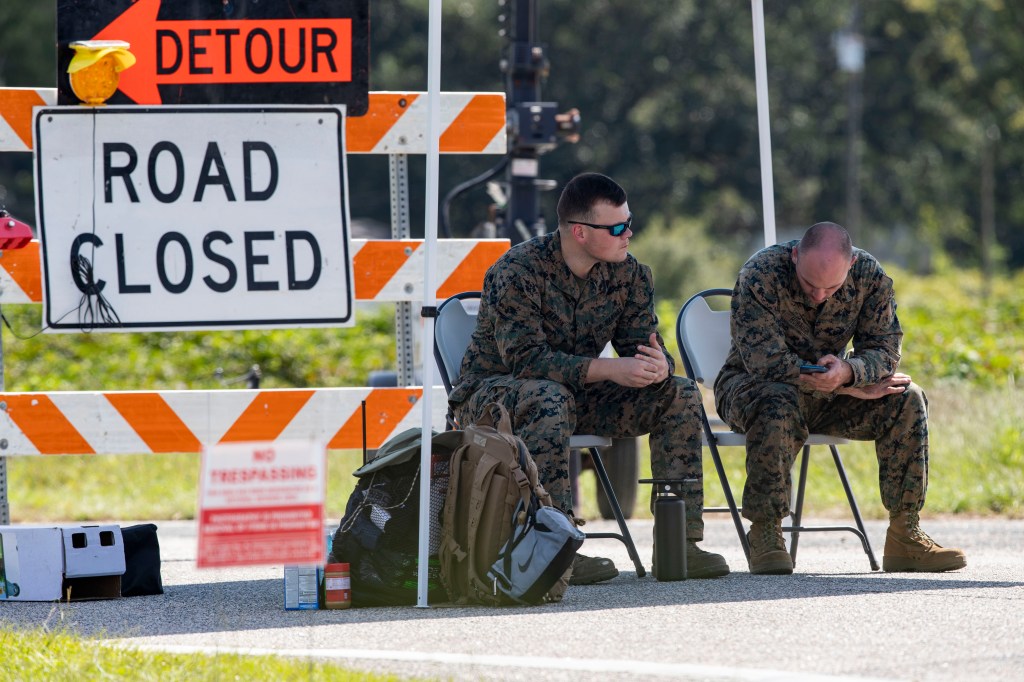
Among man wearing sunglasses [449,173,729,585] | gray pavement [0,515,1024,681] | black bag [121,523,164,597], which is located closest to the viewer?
gray pavement [0,515,1024,681]

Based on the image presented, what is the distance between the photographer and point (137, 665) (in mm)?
4422

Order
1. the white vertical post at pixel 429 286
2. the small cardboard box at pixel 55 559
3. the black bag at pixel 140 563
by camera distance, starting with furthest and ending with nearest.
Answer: the black bag at pixel 140 563 → the small cardboard box at pixel 55 559 → the white vertical post at pixel 429 286

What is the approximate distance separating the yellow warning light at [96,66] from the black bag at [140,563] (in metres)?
1.73

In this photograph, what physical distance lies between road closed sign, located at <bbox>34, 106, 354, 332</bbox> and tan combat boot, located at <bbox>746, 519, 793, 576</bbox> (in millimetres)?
1811

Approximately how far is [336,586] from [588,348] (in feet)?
5.06

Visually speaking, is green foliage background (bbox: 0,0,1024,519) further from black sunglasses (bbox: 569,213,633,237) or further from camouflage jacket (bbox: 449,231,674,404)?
black sunglasses (bbox: 569,213,633,237)

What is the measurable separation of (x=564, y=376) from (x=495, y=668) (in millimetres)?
2164

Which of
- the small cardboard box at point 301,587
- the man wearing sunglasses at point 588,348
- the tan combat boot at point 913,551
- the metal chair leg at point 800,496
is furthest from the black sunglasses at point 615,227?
the small cardboard box at point 301,587

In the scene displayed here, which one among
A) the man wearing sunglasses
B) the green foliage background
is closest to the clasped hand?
the man wearing sunglasses

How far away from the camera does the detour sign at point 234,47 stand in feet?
22.2

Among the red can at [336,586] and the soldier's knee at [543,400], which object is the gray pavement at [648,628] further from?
the soldier's knee at [543,400]

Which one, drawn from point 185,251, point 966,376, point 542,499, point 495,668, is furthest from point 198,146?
point 966,376

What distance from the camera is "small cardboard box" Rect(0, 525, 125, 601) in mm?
5961

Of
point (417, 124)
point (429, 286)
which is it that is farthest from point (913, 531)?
point (417, 124)
